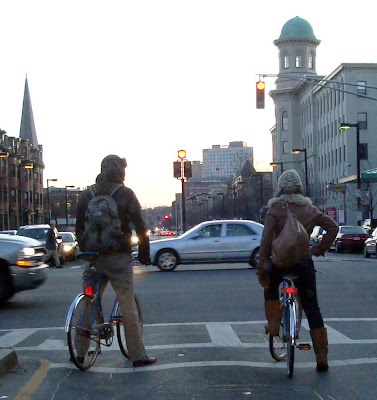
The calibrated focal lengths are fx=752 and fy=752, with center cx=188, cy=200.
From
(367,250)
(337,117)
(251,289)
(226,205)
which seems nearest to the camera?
(251,289)

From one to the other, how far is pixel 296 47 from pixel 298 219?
322 feet

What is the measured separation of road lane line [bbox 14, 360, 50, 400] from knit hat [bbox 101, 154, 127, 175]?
203cm

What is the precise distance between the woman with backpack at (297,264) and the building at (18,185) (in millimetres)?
57132

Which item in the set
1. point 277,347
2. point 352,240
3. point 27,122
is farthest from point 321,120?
point 277,347

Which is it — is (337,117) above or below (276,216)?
above

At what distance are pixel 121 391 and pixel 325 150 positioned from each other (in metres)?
83.9

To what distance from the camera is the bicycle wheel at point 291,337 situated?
6.62 metres

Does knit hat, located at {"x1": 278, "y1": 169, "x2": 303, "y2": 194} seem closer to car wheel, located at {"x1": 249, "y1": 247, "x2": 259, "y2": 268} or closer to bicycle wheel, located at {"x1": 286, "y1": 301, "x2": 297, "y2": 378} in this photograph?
bicycle wheel, located at {"x1": 286, "y1": 301, "x2": 297, "y2": 378}

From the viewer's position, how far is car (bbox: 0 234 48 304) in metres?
12.7

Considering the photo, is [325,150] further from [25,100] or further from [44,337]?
[44,337]

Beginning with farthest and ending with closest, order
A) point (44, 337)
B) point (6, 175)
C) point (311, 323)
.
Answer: point (6, 175) < point (44, 337) < point (311, 323)

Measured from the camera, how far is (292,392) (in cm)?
627

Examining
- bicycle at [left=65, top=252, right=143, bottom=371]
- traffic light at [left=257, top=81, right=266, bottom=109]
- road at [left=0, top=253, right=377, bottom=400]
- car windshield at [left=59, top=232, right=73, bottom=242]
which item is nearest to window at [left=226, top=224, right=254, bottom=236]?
traffic light at [left=257, top=81, right=266, bottom=109]

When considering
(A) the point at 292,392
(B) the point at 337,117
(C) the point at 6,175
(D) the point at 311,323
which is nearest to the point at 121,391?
(A) the point at 292,392
